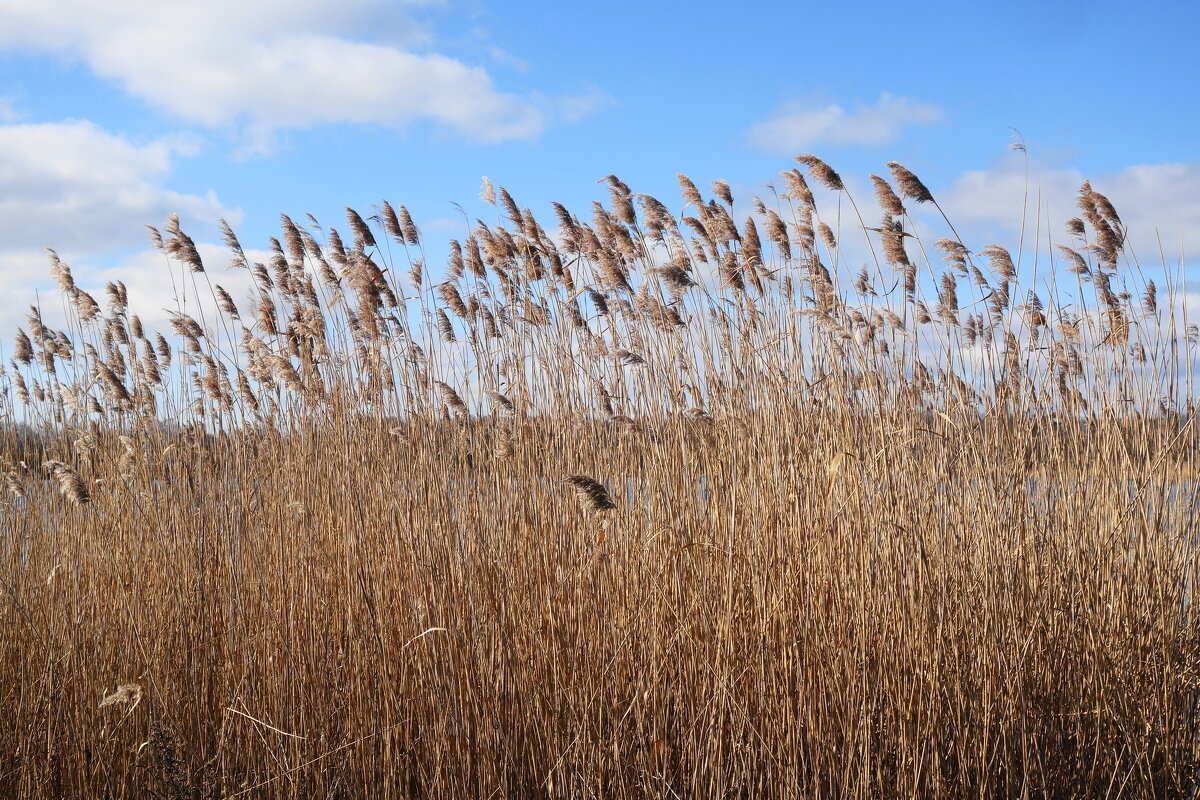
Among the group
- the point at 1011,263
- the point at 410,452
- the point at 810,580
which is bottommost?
the point at 810,580

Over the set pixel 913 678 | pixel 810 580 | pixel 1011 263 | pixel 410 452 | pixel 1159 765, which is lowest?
pixel 1159 765

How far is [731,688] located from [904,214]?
5.72 feet

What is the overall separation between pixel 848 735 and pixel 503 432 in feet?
4.64

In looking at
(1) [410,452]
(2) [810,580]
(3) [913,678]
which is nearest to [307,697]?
(1) [410,452]

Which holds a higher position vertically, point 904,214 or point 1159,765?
point 904,214

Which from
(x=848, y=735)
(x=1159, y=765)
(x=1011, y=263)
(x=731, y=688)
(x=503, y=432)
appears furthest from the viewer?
(x=1011, y=263)

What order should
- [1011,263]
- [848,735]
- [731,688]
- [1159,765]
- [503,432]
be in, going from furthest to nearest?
[1011,263] → [503,432] → [1159,765] → [731,688] → [848,735]

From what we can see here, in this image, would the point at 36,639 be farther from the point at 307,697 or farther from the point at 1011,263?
the point at 1011,263

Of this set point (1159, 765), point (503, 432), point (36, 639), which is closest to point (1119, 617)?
point (1159, 765)

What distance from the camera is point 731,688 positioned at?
7.58 ft

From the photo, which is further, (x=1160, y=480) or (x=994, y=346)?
(x=1160, y=480)

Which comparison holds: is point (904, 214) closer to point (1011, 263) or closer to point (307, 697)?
point (1011, 263)

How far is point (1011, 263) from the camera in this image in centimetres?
315

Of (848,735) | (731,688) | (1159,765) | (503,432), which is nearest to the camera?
(848,735)
